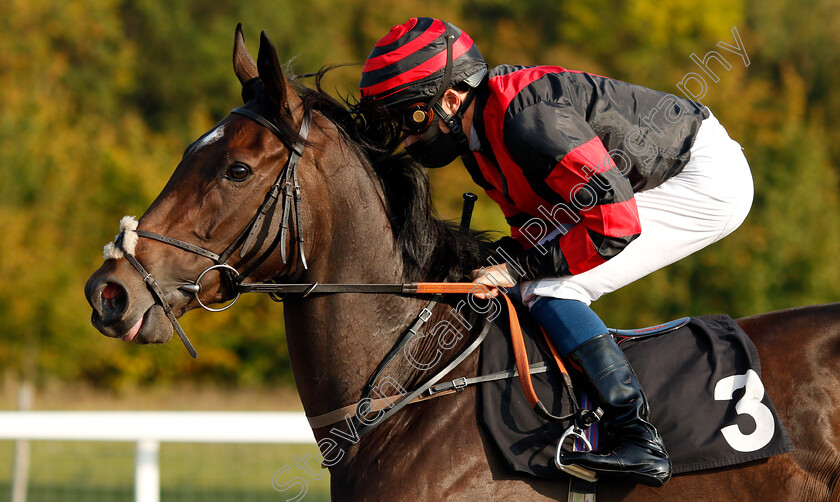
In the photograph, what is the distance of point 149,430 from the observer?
4.89 meters

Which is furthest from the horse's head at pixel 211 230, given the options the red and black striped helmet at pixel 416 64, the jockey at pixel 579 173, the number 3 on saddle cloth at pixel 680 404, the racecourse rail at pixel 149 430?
the racecourse rail at pixel 149 430

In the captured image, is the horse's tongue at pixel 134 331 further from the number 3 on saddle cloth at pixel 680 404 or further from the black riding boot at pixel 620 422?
the black riding boot at pixel 620 422

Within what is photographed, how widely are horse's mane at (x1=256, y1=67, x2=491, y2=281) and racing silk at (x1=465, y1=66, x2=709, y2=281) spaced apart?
242mm

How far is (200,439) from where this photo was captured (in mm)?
4992

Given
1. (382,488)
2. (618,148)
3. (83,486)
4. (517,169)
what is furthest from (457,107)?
(83,486)

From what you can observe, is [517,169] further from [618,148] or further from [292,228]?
[292,228]

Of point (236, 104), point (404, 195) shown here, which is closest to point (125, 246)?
point (404, 195)

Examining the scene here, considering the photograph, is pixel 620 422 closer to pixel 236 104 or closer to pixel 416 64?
pixel 416 64

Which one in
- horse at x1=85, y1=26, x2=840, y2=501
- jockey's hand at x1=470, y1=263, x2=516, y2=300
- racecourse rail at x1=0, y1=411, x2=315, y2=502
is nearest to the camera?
horse at x1=85, y1=26, x2=840, y2=501

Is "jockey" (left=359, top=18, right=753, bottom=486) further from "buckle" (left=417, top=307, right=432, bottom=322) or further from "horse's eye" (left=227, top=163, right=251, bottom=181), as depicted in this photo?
"horse's eye" (left=227, top=163, right=251, bottom=181)

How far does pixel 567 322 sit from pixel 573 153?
551 millimetres

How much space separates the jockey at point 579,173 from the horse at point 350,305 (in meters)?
0.20

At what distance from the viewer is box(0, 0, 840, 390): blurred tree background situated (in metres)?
15.0

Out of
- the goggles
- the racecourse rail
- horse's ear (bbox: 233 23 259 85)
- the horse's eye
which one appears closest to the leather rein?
the horse's eye
